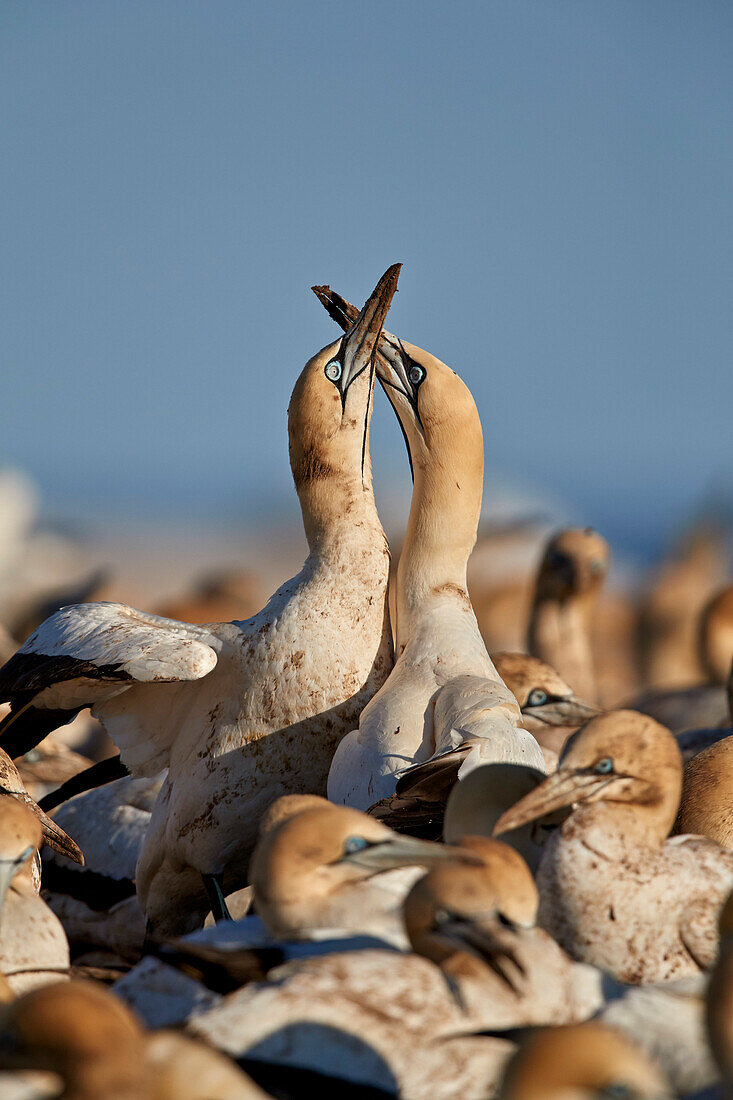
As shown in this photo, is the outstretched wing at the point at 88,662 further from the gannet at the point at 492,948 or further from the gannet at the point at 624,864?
the gannet at the point at 492,948

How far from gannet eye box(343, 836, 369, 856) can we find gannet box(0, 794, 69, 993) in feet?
2.64

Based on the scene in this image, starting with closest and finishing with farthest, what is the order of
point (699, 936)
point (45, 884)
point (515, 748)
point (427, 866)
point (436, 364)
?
point (427, 866) → point (699, 936) → point (515, 748) → point (436, 364) → point (45, 884)

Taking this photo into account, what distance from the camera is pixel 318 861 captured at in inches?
112

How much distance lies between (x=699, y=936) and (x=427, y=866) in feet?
2.31

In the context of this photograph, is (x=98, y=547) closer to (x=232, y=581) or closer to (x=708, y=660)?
(x=232, y=581)

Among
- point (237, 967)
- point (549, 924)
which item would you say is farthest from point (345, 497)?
point (237, 967)

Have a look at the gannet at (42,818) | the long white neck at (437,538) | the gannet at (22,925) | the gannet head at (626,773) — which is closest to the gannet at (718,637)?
the long white neck at (437,538)

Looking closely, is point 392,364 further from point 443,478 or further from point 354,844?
point 354,844

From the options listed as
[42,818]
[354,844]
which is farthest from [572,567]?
[354,844]

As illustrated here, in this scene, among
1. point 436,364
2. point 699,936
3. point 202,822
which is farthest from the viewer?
point 436,364

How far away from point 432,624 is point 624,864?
2.30m

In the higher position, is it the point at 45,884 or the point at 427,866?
the point at 427,866

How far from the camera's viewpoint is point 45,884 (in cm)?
625

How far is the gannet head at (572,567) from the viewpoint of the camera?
12039 millimetres
